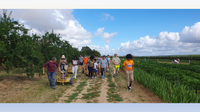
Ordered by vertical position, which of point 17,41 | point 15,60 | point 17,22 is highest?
point 17,22

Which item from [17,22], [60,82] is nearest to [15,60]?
[17,22]

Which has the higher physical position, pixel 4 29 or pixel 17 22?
pixel 17 22

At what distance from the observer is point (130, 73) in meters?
6.74

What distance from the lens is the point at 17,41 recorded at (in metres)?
7.52

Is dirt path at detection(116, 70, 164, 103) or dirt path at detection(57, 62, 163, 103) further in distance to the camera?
dirt path at detection(116, 70, 164, 103)

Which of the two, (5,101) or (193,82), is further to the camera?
(193,82)

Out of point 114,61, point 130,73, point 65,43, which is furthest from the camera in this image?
point 65,43

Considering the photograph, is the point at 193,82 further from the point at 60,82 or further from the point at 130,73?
the point at 60,82

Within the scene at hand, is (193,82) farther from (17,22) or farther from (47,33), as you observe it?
(47,33)

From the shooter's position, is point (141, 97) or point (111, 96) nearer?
point (111, 96)

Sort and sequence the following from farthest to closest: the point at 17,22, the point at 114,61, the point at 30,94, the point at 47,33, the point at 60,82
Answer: the point at 47,33 → the point at 114,61 → the point at 60,82 → the point at 17,22 → the point at 30,94

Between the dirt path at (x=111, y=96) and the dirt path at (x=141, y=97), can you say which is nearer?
the dirt path at (x=111, y=96)

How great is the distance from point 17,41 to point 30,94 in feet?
11.4

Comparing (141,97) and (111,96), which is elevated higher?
(111,96)
